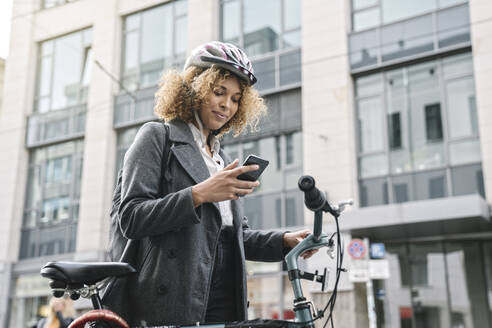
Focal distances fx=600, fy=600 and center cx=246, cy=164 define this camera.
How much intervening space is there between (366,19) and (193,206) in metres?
12.9

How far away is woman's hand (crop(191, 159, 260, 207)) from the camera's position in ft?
5.79

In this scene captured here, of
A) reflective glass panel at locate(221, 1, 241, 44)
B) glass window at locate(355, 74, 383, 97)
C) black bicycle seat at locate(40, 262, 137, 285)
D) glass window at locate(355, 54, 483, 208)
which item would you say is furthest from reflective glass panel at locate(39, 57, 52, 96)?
black bicycle seat at locate(40, 262, 137, 285)

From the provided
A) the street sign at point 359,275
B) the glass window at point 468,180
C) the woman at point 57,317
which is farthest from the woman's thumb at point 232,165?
the glass window at point 468,180

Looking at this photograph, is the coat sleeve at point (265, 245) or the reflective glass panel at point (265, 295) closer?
the coat sleeve at point (265, 245)

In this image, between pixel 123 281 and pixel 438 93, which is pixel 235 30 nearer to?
pixel 438 93

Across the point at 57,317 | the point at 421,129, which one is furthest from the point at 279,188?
the point at 57,317

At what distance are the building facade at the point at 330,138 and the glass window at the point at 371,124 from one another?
0.10 feet

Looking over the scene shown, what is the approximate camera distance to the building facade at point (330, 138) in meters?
12.4

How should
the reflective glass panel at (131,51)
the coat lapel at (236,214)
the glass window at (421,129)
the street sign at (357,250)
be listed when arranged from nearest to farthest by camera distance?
the coat lapel at (236,214)
the street sign at (357,250)
the glass window at (421,129)
the reflective glass panel at (131,51)

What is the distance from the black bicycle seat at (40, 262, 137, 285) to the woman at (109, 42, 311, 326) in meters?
0.11

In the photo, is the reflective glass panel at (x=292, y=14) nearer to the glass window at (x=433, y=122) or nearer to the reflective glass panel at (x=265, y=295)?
the glass window at (x=433, y=122)

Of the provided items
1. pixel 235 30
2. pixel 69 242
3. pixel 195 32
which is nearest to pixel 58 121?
pixel 69 242

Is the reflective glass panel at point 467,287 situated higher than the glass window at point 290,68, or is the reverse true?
the glass window at point 290,68

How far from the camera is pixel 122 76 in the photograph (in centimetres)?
1773
